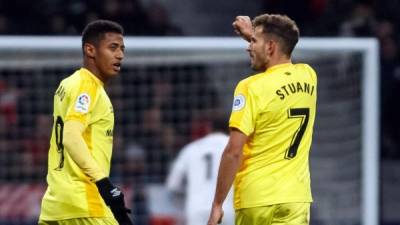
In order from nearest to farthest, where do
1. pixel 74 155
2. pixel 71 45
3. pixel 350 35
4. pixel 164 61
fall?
pixel 74 155 < pixel 71 45 < pixel 164 61 < pixel 350 35

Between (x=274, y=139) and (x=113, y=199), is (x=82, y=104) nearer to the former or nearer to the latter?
(x=113, y=199)

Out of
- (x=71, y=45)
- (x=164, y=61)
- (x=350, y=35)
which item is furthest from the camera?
(x=350, y=35)

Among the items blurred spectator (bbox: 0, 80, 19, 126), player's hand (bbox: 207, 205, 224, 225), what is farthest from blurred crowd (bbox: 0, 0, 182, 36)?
player's hand (bbox: 207, 205, 224, 225)

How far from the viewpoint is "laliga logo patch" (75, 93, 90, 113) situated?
25.8ft

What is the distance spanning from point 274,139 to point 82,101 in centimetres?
→ 95

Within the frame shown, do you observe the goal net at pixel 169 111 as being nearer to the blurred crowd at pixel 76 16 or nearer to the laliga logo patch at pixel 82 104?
the blurred crowd at pixel 76 16

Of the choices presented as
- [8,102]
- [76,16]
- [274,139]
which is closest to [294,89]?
[274,139]

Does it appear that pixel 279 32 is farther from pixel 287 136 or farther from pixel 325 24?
pixel 325 24

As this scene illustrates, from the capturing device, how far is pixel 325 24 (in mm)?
14508

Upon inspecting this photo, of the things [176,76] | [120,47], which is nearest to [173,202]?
[176,76]

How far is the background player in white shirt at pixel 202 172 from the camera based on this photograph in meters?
11.1

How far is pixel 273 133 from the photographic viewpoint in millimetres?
7945

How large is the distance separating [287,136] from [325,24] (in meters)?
6.63

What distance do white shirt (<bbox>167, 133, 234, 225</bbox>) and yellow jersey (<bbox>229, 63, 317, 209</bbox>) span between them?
3.03 m
